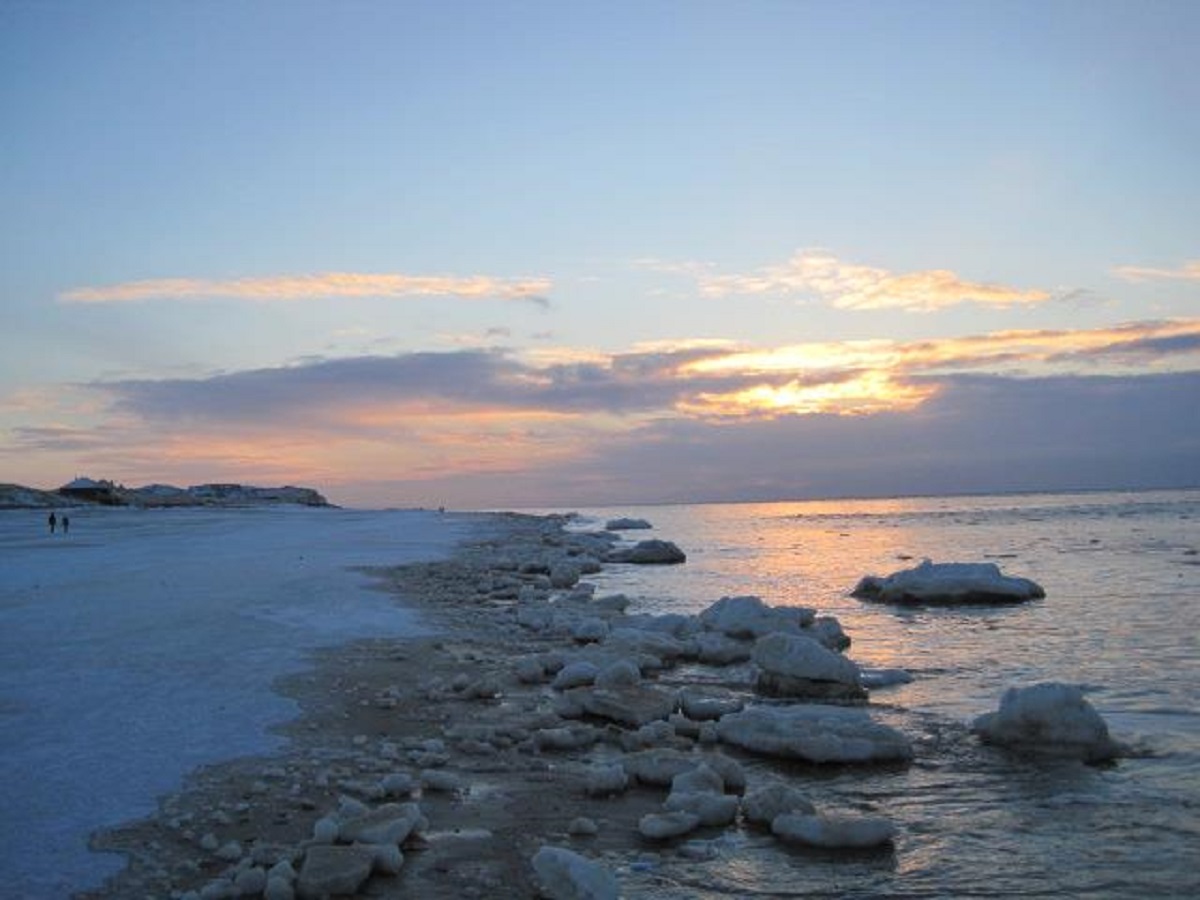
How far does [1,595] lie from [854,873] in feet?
64.2

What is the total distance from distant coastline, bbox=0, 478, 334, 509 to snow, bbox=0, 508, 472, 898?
72.0 metres

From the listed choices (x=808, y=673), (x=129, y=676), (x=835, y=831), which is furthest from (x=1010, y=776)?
(x=129, y=676)

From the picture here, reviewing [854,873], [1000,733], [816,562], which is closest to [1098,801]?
[1000,733]

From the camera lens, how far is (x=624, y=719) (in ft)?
35.3

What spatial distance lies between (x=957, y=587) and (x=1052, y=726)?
15689 millimetres

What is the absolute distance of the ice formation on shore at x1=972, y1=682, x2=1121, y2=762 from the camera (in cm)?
947

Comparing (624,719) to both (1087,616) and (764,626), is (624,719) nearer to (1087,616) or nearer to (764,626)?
(764,626)

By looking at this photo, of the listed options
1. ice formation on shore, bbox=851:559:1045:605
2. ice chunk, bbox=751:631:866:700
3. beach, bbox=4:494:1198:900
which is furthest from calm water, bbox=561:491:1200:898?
ice formation on shore, bbox=851:559:1045:605

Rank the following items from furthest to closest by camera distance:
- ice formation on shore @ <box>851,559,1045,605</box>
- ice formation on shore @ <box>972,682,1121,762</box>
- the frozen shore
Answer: ice formation on shore @ <box>851,559,1045,605</box> → ice formation on shore @ <box>972,682,1121,762</box> → the frozen shore

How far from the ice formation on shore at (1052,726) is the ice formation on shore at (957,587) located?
15.3m

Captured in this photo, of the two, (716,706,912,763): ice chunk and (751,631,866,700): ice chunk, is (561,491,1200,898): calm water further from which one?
(751,631,866,700): ice chunk

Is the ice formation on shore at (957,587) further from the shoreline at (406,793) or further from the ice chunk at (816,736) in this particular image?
the ice chunk at (816,736)

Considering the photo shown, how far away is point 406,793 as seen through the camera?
8.00 meters

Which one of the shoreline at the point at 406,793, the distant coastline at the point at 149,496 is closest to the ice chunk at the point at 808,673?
the shoreline at the point at 406,793
